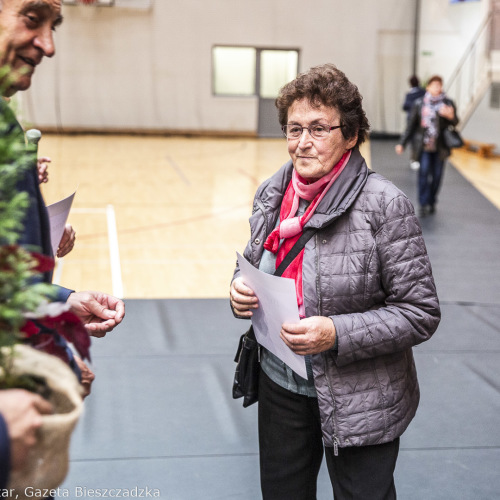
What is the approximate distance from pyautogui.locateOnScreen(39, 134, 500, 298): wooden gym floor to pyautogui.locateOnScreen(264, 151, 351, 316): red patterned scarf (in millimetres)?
3912

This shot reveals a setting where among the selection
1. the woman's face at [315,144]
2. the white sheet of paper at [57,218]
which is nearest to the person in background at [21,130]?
the white sheet of paper at [57,218]

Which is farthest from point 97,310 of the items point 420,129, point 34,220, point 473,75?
point 473,75

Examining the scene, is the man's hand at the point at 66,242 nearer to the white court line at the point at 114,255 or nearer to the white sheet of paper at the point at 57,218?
the white sheet of paper at the point at 57,218

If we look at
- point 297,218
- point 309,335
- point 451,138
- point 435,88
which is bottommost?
point 451,138

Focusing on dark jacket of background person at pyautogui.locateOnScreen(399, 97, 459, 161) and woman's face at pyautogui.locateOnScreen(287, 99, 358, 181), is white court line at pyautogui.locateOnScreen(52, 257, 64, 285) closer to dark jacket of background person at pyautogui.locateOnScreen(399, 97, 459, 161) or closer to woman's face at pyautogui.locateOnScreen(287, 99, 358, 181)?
woman's face at pyautogui.locateOnScreen(287, 99, 358, 181)

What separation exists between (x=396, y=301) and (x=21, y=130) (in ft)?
4.13

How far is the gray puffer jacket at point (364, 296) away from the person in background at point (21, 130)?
29.8 inches

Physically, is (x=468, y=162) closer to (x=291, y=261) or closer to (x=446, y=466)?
(x=446, y=466)

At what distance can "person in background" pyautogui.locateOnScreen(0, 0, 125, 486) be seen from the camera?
1036 millimetres

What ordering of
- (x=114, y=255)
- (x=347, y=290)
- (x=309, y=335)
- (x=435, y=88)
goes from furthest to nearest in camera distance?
(x=435, y=88) → (x=114, y=255) → (x=347, y=290) → (x=309, y=335)

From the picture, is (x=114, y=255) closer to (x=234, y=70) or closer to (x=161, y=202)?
(x=161, y=202)

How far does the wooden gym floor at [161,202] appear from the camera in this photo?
6.75m

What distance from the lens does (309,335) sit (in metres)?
2.00

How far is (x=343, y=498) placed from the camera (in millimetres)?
2236
